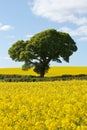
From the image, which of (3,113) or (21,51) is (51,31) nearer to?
(21,51)

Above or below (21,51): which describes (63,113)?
below

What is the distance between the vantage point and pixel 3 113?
42.6ft

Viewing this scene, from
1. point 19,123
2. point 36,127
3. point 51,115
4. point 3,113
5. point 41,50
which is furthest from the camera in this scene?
point 41,50

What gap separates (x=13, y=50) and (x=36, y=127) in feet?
225

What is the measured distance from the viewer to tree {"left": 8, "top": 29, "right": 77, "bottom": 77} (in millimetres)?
73500

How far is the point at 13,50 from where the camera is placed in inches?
3071

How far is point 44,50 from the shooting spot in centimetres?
7350

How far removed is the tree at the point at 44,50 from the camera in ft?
241

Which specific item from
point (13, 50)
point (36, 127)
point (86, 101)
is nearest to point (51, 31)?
point (13, 50)

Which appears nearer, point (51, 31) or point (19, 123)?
point (19, 123)

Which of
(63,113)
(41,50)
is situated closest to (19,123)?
(63,113)

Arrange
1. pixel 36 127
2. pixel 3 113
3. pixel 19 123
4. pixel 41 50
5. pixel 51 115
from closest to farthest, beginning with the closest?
pixel 36 127 < pixel 19 123 < pixel 51 115 < pixel 3 113 < pixel 41 50

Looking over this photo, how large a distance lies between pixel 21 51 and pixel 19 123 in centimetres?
6628

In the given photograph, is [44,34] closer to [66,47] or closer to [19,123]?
[66,47]
